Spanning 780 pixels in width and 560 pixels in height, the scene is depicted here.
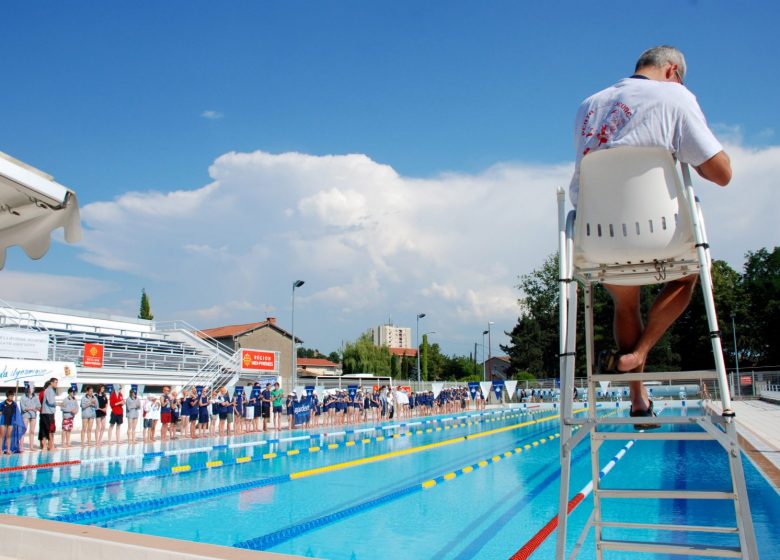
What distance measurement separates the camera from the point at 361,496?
26.9 ft

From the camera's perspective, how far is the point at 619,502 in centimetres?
761

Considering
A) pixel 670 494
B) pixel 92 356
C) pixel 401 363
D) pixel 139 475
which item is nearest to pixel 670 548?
pixel 670 494

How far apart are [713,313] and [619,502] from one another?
647cm

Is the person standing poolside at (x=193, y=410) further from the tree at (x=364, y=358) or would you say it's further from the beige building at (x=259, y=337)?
the tree at (x=364, y=358)

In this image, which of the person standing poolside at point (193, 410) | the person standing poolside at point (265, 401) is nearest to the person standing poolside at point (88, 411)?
the person standing poolside at point (193, 410)

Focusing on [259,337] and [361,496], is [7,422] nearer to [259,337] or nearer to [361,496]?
[361,496]

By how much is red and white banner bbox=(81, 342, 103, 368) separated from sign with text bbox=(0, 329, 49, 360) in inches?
128

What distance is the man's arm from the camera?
2002 millimetres

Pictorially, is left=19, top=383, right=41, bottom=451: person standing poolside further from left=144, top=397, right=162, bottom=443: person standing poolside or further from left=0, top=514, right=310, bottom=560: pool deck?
left=0, top=514, right=310, bottom=560: pool deck

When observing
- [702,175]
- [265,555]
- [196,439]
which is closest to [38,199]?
[265,555]

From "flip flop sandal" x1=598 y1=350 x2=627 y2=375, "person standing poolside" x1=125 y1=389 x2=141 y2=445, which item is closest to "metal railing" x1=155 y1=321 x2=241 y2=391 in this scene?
"person standing poolside" x1=125 y1=389 x2=141 y2=445

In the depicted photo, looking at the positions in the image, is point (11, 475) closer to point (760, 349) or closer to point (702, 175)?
point (702, 175)

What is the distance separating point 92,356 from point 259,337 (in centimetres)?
3075

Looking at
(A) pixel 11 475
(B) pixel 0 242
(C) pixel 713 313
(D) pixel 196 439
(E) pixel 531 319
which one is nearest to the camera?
(C) pixel 713 313
